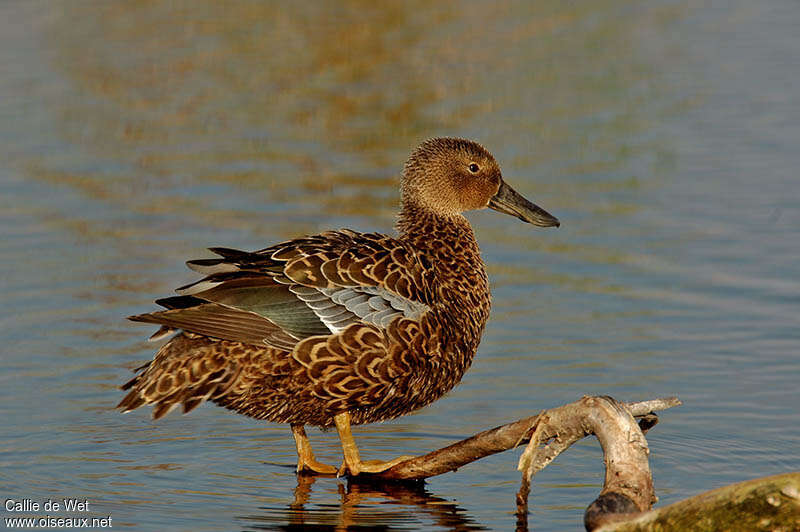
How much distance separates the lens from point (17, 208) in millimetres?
11523

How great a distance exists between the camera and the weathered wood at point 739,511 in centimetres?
550

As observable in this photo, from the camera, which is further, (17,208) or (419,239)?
(17,208)

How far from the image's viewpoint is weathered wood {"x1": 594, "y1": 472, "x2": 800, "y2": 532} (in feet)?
18.0

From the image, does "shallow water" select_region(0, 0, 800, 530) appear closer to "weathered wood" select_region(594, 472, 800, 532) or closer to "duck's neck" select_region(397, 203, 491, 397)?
"duck's neck" select_region(397, 203, 491, 397)

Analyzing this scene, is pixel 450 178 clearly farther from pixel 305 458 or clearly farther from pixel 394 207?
pixel 394 207

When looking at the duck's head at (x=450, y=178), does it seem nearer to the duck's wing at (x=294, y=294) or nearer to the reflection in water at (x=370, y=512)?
the duck's wing at (x=294, y=294)

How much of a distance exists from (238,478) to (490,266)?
3664 millimetres

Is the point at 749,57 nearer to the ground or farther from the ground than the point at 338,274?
farther from the ground

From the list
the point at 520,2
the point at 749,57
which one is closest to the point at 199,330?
the point at 749,57

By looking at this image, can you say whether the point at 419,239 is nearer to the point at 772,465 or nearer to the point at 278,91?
the point at 772,465

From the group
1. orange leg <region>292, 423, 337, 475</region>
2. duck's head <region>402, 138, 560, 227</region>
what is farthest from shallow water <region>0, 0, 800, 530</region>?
duck's head <region>402, 138, 560, 227</region>

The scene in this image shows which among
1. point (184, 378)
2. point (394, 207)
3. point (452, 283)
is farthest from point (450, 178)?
point (394, 207)

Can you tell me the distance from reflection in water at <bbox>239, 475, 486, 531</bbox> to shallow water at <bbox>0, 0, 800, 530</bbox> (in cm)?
2

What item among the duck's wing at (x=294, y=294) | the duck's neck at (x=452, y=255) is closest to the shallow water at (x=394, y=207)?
the duck's neck at (x=452, y=255)
